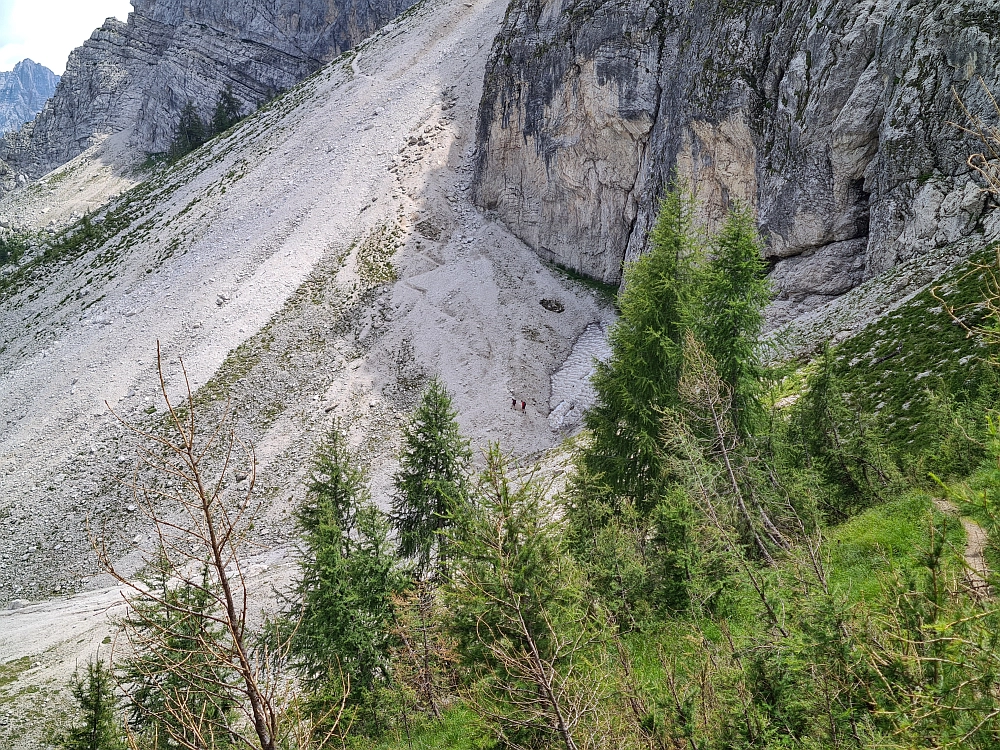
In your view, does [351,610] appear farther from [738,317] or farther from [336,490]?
[738,317]

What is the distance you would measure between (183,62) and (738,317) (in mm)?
105382

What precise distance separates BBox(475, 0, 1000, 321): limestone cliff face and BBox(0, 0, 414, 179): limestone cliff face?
60064 millimetres

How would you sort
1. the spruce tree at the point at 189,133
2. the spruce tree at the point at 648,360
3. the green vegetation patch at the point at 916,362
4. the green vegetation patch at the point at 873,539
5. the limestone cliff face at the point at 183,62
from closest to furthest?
the green vegetation patch at the point at 873,539, the spruce tree at the point at 648,360, the green vegetation patch at the point at 916,362, the spruce tree at the point at 189,133, the limestone cliff face at the point at 183,62

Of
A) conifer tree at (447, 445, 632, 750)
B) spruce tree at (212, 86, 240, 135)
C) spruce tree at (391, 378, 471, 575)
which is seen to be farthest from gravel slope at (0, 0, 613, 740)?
spruce tree at (212, 86, 240, 135)

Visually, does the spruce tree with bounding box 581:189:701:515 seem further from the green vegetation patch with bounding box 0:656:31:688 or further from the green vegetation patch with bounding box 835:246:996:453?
the green vegetation patch with bounding box 0:656:31:688

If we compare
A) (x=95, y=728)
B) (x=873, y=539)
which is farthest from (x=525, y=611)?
(x=95, y=728)

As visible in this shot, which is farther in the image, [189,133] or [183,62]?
[183,62]

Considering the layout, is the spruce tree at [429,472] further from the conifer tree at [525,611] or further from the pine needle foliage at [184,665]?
the pine needle foliage at [184,665]

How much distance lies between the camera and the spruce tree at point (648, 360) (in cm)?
1513

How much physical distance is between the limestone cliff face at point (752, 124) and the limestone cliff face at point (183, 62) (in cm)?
6006

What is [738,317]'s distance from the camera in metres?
14.2

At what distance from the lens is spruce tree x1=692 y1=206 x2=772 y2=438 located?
14.1 m

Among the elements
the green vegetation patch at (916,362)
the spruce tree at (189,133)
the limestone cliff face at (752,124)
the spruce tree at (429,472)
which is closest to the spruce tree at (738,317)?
the green vegetation patch at (916,362)

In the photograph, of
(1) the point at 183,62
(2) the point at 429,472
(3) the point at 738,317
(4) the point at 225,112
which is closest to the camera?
(3) the point at 738,317
